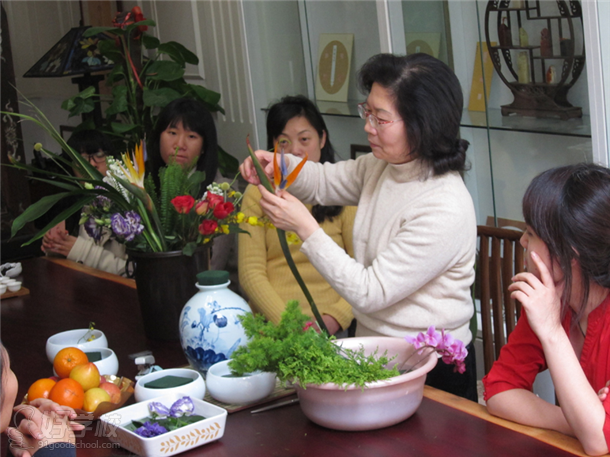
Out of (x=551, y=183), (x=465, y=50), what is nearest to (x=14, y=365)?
(x=551, y=183)

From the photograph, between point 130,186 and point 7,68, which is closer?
point 130,186

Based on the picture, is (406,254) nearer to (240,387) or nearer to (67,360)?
(240,387)

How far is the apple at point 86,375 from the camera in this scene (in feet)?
4.51

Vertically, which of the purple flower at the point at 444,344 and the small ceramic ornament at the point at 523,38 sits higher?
the small ceramic ornament at the point at 523,38

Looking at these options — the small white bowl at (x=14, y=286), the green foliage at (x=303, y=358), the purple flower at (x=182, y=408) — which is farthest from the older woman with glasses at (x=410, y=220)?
the small white bowl at (x=14, y=286)

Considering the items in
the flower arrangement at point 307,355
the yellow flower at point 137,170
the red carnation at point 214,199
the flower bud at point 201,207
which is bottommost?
the flower arrangement at point 307,355

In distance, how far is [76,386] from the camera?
1.34 meters

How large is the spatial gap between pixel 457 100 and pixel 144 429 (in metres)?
0.93

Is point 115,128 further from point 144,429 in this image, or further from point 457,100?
point 144,429

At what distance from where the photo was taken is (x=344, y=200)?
6.01ft

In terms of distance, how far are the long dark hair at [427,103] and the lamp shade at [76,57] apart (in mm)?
2687

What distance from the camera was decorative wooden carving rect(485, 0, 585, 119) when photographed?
207cm

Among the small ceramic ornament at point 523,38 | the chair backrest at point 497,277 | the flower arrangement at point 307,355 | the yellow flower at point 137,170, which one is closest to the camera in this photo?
the flower arrangement at point 307,355

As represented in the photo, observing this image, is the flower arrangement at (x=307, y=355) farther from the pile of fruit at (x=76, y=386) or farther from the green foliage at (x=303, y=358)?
the pile of fruit at (x=76, y=386)
